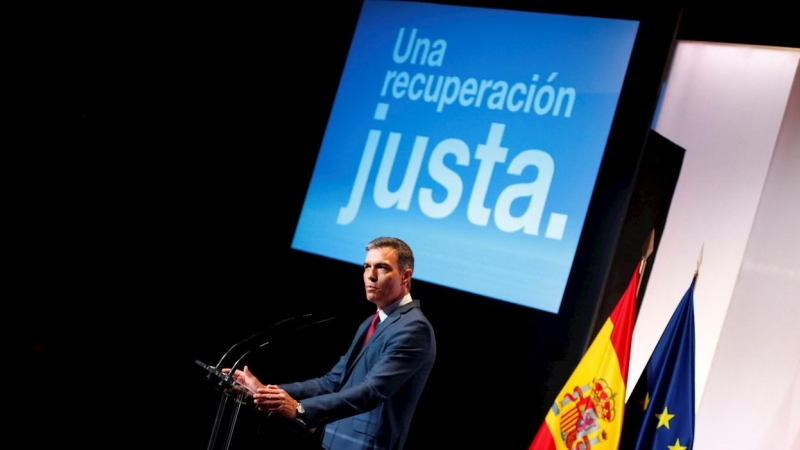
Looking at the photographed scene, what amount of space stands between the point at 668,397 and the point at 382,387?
1.30 metres

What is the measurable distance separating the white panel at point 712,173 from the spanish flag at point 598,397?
0.71m

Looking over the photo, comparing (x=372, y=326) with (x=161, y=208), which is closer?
(x=372, y=326)

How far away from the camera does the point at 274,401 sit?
3430 mm

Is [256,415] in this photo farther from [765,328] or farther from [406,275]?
[765,328]

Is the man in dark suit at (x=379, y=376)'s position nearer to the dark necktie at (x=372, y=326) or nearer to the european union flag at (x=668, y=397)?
the dark necktie at (x=372, y=326)

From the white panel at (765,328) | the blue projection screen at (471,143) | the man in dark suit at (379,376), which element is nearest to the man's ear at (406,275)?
the man in dark suit at (379,376)

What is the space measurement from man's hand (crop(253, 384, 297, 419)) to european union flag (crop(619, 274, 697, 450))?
5.26 feet

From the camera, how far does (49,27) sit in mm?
6129

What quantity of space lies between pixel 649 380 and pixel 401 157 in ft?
6.42

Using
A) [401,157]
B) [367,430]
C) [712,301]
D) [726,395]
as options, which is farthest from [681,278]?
[367,430]

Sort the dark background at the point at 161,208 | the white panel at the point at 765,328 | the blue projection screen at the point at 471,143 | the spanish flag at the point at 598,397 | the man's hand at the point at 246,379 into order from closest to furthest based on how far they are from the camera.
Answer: the man's hand at the point at 246,379 → the spanish flag at the point at 598,397 → the white panel at the point at 765,328 → the blue projection screen at the point at 471,143 → the dark background at the point at 161,208

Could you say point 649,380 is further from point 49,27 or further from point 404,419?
point 49,27

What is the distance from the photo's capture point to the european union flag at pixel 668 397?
4203mm

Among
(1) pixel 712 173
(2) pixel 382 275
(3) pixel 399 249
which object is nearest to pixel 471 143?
(1) pixel 712 173
